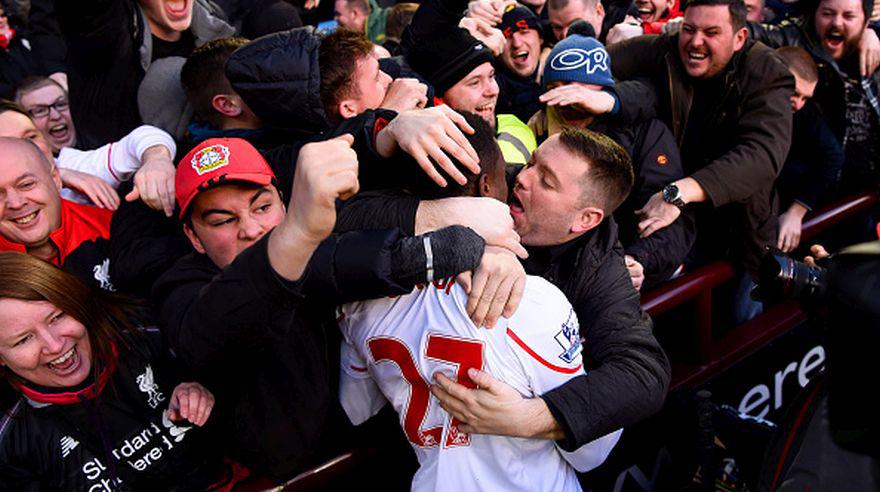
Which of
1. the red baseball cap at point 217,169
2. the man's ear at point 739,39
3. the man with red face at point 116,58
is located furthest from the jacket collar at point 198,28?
the man's ear at point 739,39

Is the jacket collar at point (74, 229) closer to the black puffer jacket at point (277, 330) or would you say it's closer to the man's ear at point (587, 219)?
the black puffer jacket at point (277, 330)

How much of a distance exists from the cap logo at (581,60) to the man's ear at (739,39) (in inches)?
28.1

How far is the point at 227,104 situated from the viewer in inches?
114

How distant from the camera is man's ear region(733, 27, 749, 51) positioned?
11.7ft

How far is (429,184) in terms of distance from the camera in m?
2.09

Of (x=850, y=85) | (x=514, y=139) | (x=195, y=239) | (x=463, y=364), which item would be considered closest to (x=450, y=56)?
(x=514, y=139)

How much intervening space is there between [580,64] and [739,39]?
2.97ft

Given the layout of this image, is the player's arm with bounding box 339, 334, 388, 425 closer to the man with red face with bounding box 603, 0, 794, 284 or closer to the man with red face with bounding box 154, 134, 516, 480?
the man with red face with bounding box 154, 134, 516, 480

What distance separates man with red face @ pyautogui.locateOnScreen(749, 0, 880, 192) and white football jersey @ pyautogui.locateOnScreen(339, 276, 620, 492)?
3.24m

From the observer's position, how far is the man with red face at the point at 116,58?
2.85 m

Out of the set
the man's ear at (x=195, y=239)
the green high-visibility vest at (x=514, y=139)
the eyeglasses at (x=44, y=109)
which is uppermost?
the man's ear at (x=195, y=239)

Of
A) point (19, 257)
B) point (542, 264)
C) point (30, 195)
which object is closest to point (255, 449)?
point (19, 257)

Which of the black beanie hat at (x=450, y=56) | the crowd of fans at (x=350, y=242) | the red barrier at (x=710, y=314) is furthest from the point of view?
the black beanie hat at (x=450, y=56)

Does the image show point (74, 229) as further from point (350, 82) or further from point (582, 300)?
point (582, 300)
